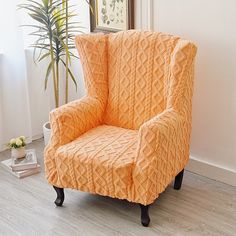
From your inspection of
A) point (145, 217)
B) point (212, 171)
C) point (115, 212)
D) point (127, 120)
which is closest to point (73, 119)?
point (127, 120)

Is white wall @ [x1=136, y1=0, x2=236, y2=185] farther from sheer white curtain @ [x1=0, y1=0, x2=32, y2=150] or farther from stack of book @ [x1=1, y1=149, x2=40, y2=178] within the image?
stack of book @ [x1=1, y1=149, x2=40, y2=178]

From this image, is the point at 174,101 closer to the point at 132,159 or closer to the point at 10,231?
the point at 132,159

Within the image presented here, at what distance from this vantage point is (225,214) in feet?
7.18

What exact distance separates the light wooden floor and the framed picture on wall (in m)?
1.22

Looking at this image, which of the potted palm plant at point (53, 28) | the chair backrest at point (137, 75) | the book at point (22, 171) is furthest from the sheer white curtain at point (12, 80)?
the chair backrest at point (137, 75)

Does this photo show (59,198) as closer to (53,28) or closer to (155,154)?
(155,154)

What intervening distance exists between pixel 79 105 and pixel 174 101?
0.60 meters

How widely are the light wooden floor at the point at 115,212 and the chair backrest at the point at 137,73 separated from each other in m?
0.53

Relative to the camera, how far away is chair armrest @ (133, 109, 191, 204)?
1.92m

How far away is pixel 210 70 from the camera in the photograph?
2.41 m

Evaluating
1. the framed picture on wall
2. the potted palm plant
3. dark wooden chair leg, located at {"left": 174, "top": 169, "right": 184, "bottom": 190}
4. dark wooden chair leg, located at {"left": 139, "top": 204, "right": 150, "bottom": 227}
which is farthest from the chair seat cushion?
the framed picture on wall

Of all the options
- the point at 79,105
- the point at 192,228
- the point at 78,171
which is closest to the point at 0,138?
the point at 79,105

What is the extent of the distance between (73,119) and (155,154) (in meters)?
0.59

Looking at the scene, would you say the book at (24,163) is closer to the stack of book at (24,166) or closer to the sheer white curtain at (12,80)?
the stack of book at (24,166)
